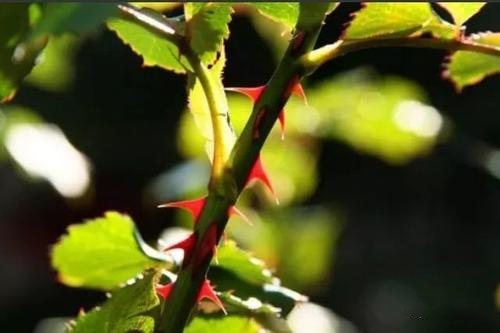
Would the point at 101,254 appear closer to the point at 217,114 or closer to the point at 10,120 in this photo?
the point at 217,114

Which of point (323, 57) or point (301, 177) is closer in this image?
point (323, 57)

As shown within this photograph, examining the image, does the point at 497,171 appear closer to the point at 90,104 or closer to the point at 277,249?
the point at 277,249

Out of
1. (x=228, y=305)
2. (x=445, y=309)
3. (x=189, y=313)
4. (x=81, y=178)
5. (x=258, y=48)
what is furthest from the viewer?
(x=258, y=48)

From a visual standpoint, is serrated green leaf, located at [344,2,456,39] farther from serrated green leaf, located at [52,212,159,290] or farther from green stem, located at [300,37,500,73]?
serrated green leaf, located at [52,212,159,290]

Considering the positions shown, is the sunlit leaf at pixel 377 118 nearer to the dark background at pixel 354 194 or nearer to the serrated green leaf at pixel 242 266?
the serrated green leaf at pixel 242 266

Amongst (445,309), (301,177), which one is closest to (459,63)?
(301,177)

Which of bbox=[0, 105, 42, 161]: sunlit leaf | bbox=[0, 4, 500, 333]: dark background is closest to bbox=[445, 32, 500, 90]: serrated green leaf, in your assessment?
bbox=[0, 105, 42, 161]: sunlit leaf
